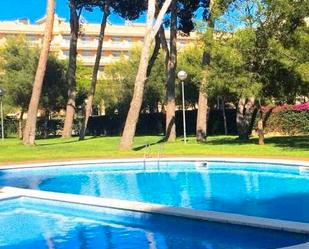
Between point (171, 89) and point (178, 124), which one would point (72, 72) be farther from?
point (171, 89)

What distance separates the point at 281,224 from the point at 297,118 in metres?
23.7

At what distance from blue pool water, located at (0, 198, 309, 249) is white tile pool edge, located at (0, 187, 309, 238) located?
3.2 inches

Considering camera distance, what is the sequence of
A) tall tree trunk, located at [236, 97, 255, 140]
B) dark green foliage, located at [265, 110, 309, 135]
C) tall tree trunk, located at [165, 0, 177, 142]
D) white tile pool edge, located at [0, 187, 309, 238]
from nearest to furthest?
1. white tile pool edge, located at [0, 187, 309, 238]
2. tall tree trunk, located at [236, 97, 255, 140]
3. tall tree trunk, located at [165, 0, 177, 142]
4. dark green foliage, located at [265, 110, 309, 135]

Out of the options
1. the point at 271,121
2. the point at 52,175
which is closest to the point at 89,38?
the point at 271,121

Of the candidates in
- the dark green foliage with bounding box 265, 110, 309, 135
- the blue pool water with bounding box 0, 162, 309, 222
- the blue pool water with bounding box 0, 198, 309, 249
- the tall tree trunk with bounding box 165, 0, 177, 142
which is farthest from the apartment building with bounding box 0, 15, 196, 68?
the blue pool water with bounding box 0, 198, 309, 249

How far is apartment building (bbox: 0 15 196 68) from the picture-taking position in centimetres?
8475

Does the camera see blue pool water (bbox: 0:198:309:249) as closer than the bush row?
Yes

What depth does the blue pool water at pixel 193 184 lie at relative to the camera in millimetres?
10617

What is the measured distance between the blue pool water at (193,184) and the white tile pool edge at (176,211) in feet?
4.48

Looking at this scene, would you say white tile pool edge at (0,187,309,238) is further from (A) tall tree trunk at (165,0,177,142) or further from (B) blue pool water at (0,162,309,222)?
(A) tall tree trunk at (165,0,177,142)

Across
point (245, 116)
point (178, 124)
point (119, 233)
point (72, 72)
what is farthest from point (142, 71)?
point (178, 124)

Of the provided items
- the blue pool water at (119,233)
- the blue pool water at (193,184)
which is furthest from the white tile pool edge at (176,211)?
the blue pool water at (193,184)

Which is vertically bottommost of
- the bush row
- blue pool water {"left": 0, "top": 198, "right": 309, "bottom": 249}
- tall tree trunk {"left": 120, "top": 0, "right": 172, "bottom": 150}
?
blue pool water {"left": 0, "top": 198, "right": 309, "bottom": 249}

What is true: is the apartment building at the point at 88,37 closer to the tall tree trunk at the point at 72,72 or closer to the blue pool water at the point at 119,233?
the tall tree trunk at the point at 72,72
